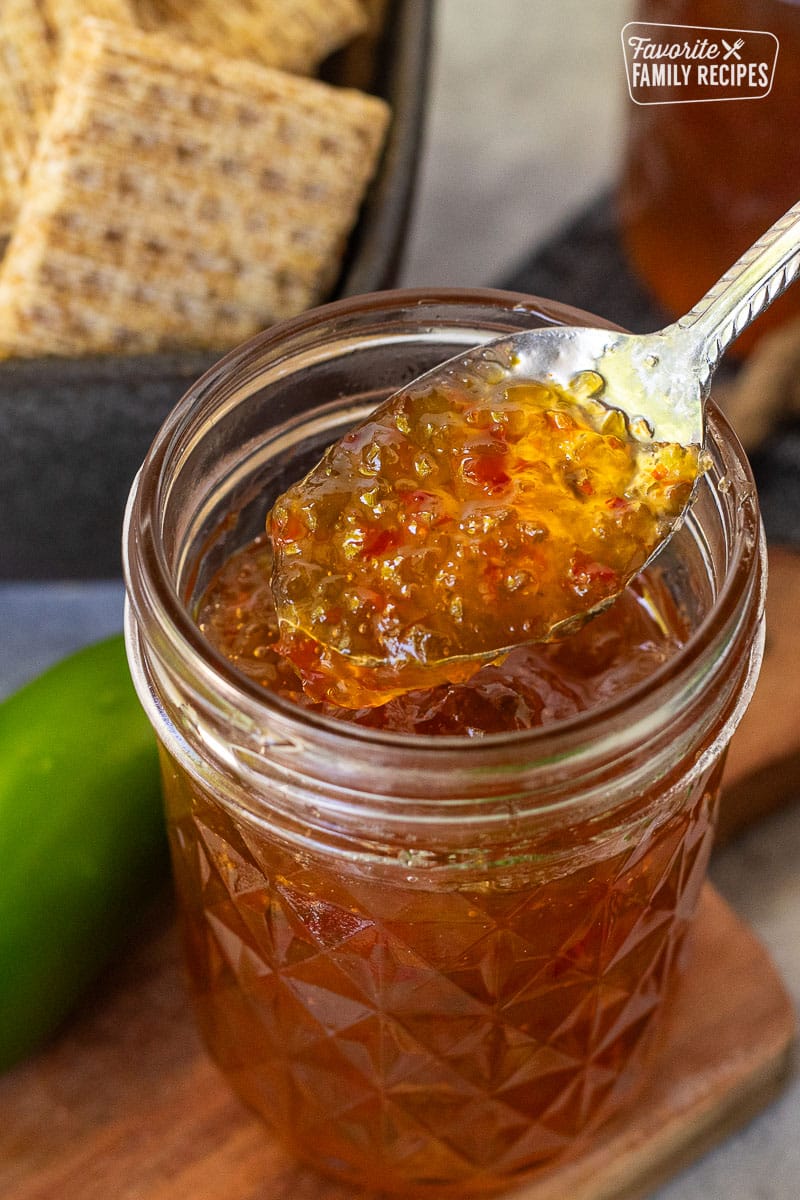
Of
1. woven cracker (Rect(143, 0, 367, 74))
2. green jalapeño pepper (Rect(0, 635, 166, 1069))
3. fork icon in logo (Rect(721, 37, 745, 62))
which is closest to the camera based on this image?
green jalapeño pepper (Rect(0, 635, 166, 1069))

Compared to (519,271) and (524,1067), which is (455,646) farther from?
(519,271)

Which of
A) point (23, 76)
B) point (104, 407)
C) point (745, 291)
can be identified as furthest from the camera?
point (23, 76)

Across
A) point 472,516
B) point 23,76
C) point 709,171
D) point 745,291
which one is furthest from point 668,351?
point 23,76

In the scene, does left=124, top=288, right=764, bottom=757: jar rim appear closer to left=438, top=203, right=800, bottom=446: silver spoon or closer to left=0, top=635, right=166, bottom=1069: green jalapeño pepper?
left=438, top=203, right=800, bottom=446: silver spoon

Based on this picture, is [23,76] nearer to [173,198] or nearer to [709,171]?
[173,198]

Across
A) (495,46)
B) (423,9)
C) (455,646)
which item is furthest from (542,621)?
(495,46)

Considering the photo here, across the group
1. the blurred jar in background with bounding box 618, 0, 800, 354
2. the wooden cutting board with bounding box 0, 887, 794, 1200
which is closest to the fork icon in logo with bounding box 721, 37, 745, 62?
the blurred jar in background with bounding box 618, 0, 800, 354

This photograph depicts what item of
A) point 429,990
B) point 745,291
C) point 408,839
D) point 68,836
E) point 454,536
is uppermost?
point 745,291
